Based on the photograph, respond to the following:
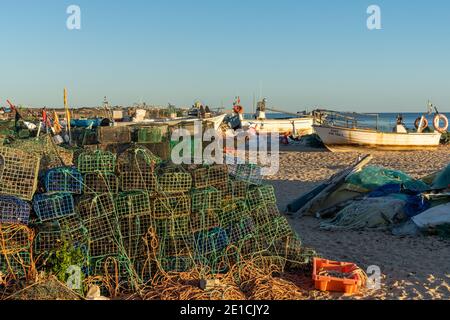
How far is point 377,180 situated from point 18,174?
275 inches

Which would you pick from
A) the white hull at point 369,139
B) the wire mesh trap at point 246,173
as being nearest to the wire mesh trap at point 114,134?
the wire mesh trap at point 246,173

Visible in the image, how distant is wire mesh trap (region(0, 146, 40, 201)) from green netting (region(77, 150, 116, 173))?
493 mm

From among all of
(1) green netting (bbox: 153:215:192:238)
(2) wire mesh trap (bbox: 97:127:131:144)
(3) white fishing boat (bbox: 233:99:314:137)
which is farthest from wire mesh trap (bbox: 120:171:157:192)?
(3) white fishing boat (bbox: 233:99:314:137)

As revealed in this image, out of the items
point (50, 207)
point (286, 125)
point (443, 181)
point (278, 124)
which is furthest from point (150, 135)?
point (286, 125)

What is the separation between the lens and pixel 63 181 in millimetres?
5598

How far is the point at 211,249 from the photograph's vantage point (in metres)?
5.82

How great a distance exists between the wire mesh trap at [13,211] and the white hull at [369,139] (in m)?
18.9

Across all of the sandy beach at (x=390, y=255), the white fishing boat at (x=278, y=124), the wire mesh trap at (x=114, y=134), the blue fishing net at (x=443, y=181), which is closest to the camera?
the sandy beach at (x=390, y=255)

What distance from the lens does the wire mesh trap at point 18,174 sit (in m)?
5.37

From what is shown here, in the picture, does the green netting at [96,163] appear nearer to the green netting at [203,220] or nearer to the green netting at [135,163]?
the green netting at [135,163]

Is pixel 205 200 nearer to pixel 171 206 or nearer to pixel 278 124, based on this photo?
pixel 171 206

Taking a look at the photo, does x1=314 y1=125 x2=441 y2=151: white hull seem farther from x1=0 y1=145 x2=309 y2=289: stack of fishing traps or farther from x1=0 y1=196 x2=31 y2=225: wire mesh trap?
x1=0 y1=196 x2=31 y2=225: wire mesh trap

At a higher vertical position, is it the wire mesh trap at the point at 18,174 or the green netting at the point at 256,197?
the wire mesh trap at the point at 18,174
